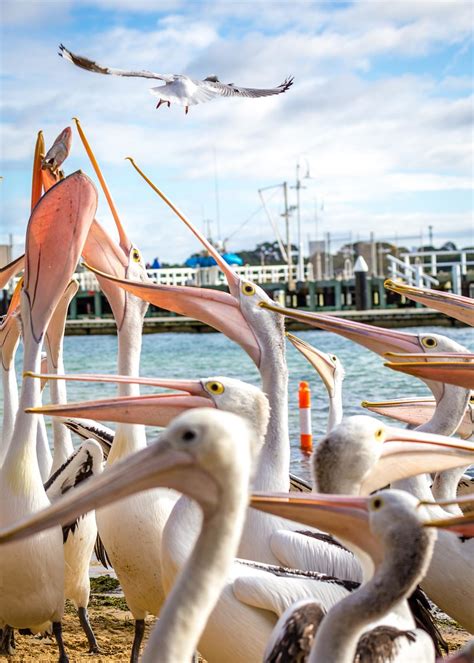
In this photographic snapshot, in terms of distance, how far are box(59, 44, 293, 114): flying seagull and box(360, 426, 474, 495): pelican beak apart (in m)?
2.12

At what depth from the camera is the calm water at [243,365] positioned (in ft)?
44.2

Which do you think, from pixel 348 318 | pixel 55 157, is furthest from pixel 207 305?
pixel 348 318

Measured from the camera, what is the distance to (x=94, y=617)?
4793 mm

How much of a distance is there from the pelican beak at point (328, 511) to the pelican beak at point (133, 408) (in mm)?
867

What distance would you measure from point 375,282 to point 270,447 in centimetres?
Answer: 3780

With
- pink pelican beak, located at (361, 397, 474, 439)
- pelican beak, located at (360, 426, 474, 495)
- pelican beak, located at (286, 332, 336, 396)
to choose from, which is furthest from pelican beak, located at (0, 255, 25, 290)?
pelican beak, located at (360, 426, 474, 495)

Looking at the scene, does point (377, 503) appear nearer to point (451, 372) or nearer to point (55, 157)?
point (451, 372)

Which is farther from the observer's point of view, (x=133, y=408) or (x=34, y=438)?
(x=34, y=438)

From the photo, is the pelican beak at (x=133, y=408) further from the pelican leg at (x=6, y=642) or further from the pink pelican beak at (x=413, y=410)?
the pink pelican beak at (x=413, y=410)

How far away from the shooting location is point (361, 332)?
167 inches

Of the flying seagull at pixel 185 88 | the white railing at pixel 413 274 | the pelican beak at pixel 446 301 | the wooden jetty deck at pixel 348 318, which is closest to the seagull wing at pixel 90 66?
the flying seagull at pixel 185 88

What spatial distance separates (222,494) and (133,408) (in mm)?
1222

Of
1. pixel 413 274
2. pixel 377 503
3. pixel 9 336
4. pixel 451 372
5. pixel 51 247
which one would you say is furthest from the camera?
pixel 413 274

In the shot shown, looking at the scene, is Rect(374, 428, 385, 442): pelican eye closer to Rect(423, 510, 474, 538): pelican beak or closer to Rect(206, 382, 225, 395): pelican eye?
Rect(206, 382, 225, 395): pelican eye
